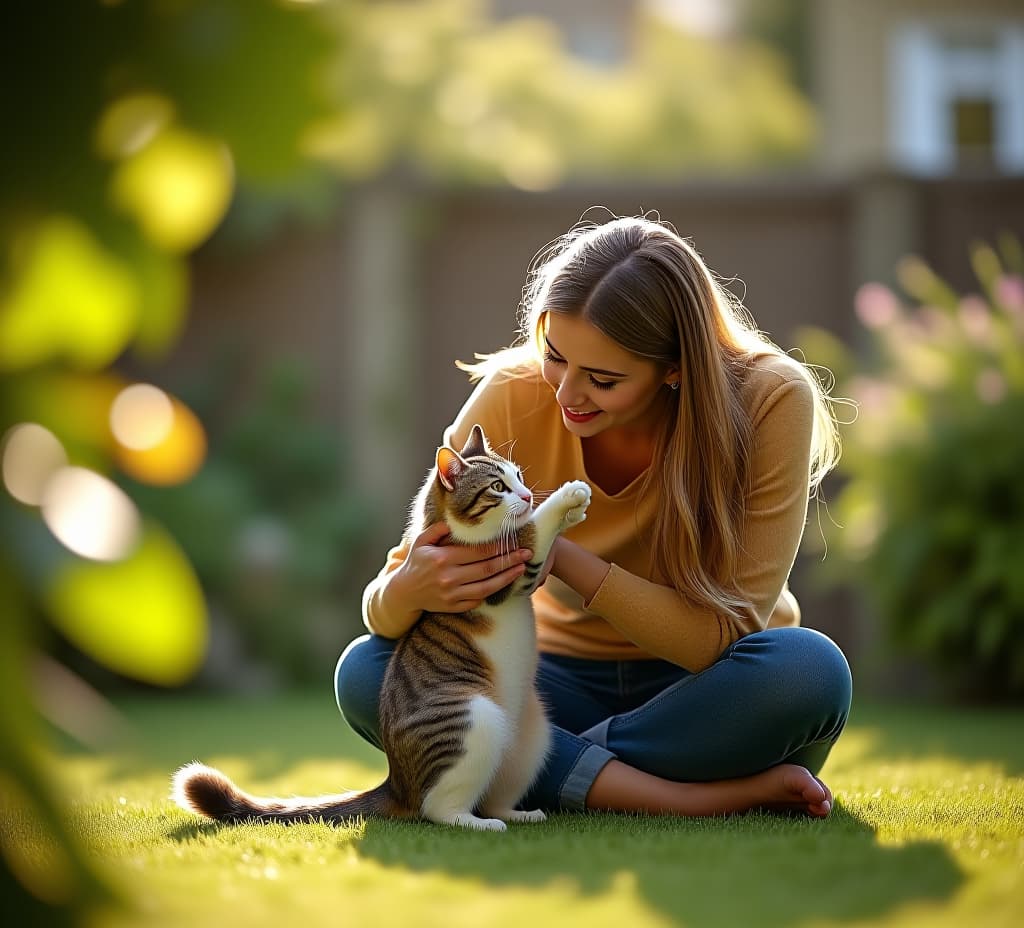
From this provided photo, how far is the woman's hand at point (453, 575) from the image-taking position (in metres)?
2.27

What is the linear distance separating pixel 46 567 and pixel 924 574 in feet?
15.8

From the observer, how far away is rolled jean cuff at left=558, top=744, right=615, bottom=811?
2.38 m

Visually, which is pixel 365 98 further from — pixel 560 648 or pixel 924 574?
pixel 560 648

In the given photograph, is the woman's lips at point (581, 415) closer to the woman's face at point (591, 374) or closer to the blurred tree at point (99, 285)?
the woman's face at point (591, 374)

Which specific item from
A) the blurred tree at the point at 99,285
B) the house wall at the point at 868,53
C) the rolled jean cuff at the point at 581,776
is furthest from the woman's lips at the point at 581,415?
the house wall at the point at 868,53

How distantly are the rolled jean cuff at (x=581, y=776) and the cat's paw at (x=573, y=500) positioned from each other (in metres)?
0.47

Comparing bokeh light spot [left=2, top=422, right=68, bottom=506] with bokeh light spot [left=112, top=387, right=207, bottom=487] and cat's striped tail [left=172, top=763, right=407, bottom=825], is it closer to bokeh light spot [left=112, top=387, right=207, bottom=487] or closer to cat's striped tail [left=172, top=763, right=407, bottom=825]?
bokeh light spot [left=112, top=387, right=207, bottom=487]

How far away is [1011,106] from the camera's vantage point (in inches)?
351

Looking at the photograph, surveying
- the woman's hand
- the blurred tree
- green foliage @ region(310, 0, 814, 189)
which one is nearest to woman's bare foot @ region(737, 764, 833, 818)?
the woman's hand

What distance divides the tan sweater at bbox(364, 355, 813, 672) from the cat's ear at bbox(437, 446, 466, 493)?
0.78ft

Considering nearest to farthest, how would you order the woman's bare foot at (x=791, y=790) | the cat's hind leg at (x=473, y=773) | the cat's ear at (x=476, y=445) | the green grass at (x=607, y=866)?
the green grass at (x=607, y=866)
the cat's hind leg at (x=473, y=773)
the woman's bare foot at (x=791, y=790)
the cat's ear at (x=476, y=445)

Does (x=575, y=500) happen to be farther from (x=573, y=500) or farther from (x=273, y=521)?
(x=273, y=521)

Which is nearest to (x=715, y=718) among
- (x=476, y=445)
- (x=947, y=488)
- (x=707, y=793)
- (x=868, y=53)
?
(x=707, y=793)

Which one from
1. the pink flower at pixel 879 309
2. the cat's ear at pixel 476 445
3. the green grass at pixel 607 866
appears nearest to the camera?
the green grass at pixel 607 866
